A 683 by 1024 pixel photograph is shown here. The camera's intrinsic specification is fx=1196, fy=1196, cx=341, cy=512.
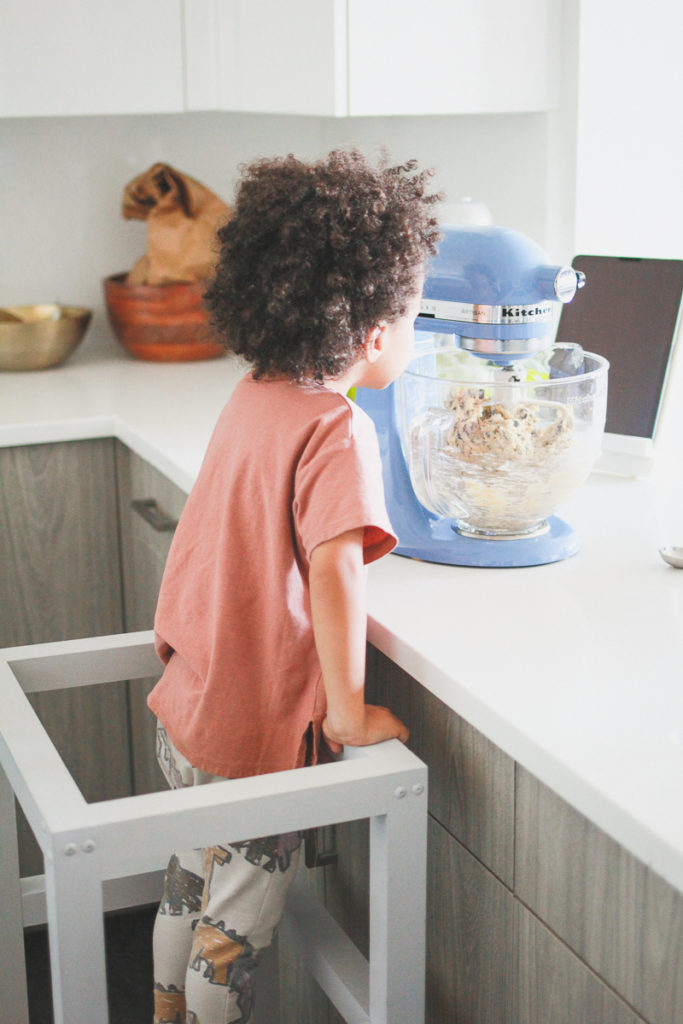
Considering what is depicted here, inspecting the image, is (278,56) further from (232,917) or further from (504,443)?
(232,917)

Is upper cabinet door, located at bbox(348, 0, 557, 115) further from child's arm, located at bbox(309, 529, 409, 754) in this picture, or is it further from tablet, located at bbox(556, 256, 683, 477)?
child's arm, located at bbox(309, 529, 409, 754)

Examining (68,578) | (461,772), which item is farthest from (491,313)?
(68,578)

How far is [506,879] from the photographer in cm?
105

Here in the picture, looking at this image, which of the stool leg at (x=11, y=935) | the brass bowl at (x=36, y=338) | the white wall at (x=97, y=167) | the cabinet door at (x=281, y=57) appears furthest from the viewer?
the white wall at (x=97, y=167)

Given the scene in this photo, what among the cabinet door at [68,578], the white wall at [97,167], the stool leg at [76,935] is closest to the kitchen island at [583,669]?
the stool leg at [76,935]

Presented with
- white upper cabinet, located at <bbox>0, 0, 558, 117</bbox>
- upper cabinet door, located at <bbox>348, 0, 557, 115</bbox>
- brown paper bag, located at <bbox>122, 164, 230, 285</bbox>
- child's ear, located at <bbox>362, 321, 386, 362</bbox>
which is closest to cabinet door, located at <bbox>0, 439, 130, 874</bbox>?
brown paper bag, located at <bbox>122, 164, 230, 285</bbox>

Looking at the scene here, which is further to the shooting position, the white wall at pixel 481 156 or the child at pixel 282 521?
the white wall at pixel 481 156

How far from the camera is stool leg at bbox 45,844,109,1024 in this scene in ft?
3.08

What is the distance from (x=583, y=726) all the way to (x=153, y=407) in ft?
4.20

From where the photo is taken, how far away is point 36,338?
7.59 ft

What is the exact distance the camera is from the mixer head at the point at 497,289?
4.01ft

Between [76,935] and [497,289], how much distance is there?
73 cm

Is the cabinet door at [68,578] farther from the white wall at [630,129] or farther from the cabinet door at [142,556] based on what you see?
the white wall at [630,129]

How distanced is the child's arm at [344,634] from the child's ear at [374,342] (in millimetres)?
190
